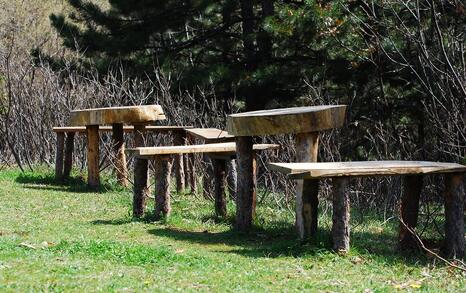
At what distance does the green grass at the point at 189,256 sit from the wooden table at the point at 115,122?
1.60 metres

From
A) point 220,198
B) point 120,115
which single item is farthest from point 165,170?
point 120,115

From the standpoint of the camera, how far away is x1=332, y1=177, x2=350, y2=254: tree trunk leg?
659cm

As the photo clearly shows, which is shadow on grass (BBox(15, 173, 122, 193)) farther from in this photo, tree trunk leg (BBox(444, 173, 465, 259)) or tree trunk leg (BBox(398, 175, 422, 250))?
tree trunk leg (BBox(444, 173, 465, 259))

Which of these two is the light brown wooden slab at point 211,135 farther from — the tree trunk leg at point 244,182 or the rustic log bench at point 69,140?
the tree trunk leg at point 244,182

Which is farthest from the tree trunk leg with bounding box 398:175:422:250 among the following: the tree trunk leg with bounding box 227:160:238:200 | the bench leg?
the bench leg

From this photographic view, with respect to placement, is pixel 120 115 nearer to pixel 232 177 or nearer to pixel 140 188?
pixel 232 177

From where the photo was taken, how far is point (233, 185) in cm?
1036

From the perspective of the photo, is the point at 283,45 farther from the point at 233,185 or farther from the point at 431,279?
the point at 431,279

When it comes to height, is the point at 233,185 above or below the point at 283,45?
below

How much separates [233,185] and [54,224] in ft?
9.01

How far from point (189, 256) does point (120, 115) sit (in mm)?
4571

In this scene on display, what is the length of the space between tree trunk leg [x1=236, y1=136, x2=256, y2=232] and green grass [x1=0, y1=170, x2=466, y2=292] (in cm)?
16

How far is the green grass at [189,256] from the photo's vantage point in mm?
5379

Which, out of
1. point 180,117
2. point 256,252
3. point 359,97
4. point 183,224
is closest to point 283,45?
point 359,97
